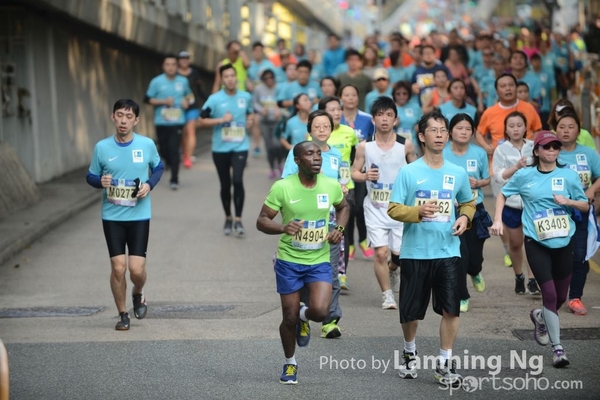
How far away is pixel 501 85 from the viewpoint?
566 inches

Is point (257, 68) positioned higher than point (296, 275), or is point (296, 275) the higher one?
point (257, 68)

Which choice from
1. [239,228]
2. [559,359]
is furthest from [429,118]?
[239,228]

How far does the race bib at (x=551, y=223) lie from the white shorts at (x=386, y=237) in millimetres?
2317

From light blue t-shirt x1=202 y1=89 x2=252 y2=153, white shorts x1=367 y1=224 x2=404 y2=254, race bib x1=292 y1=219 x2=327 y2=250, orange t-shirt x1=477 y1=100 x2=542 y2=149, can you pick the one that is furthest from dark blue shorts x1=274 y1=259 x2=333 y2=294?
light blue t-shirt x1=202 y1=89 x2=252 y2=153

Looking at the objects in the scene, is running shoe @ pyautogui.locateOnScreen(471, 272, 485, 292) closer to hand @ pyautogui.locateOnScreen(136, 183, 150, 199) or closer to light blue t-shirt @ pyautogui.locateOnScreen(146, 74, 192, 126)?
hand @ pyautogui.locateOnScreen(136, 183, 150, 199)

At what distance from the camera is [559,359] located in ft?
31.2

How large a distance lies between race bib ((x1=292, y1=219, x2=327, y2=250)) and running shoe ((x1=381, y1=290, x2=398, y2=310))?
119 inches

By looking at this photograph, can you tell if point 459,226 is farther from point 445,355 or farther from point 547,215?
point 547,215

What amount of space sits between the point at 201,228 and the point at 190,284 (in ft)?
13.2

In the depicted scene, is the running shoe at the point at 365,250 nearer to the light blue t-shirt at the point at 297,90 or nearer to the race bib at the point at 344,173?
the race bib at the point at 344,173

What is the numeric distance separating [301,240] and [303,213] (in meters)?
0.19

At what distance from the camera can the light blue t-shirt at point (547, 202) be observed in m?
10.1

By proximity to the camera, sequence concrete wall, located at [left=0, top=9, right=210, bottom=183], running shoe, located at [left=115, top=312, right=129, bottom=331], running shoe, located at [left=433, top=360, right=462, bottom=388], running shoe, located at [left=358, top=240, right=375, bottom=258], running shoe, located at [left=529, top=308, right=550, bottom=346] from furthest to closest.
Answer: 1. concrete wall, located at [left=0, top=9, right=210, bottom=183]
2. running shoe, located at [left=358, top=240, right=375, bottom=258]
3. running shoe, located at [left=115, top=312, right=129, bottom=331]
4. running shoe, located at [left=529, top=308, right=550, bottom=346]
5. running shoe, located at [left=433, top=360, right=462, bottom=388]

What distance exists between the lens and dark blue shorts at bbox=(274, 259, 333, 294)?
9.30 metres
